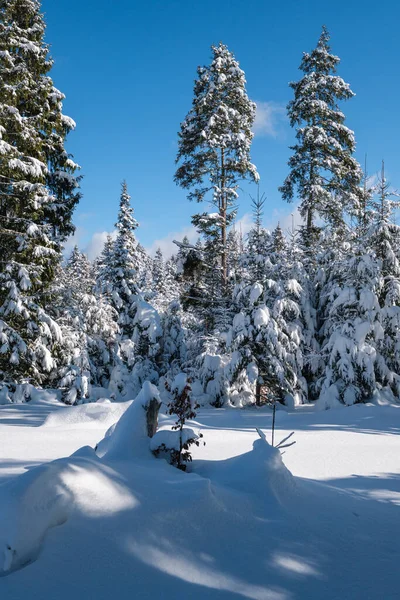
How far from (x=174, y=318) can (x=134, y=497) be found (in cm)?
1385

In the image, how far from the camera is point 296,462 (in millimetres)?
6266

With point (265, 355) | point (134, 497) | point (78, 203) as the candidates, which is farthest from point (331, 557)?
point (78, 203)

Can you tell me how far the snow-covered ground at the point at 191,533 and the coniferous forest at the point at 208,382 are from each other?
0.02 metres

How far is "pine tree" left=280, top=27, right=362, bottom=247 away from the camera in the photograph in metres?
15.8

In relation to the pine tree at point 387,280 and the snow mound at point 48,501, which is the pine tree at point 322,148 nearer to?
the pine tree at point 387,280

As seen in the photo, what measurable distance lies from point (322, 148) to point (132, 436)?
15110mm

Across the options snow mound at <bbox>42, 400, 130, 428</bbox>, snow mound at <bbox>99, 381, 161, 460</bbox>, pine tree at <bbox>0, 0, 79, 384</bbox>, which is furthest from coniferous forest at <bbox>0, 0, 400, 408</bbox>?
snow mound at <bbox>99, 381, 161, 460</bbox>

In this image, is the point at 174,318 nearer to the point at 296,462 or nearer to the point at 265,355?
the point at 265,355

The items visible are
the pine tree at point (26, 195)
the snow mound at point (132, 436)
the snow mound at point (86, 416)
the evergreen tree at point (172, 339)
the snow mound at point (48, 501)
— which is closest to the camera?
the snow mound at point (48, 501)

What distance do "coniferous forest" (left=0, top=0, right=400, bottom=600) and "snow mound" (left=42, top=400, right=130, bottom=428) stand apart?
5 centimetres

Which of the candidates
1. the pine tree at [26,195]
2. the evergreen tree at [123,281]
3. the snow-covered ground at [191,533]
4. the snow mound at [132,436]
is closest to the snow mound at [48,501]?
the snow-covered ground at [191,533]

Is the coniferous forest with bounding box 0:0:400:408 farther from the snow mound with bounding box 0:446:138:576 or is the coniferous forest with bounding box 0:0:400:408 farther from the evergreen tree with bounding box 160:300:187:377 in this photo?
the snow mound with bounding box 0:446:138:576

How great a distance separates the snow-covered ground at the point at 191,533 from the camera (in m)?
2.44

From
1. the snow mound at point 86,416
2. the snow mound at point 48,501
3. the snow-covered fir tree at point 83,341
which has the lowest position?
the snow mound at point 86,416
